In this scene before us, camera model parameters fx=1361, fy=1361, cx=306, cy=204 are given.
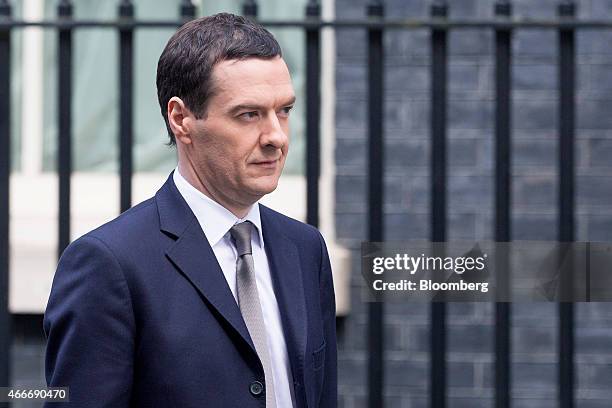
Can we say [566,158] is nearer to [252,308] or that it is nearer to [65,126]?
[65,126]

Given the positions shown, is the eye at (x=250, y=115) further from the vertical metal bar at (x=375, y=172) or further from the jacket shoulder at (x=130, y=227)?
the vertical metal bar at (x=375, y=172)

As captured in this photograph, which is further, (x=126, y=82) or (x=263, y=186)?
(x=126, y=82)

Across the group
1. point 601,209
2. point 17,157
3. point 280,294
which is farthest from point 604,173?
point 280,294

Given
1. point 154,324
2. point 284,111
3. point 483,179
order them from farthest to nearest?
point 483,179
point 284,111
point 154,324

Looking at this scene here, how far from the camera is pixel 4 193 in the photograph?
3.98 m

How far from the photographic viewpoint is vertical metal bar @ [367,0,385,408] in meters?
3.92

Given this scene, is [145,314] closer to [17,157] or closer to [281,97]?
[281,97]

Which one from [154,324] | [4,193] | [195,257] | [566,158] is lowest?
[154,324]

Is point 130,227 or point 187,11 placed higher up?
point 187,11

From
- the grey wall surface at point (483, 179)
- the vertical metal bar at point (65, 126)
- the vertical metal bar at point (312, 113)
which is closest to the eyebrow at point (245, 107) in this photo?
the vertical metal bar at point (312, 113)

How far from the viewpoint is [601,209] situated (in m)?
5.38

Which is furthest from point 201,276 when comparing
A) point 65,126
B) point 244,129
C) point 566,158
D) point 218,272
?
point 566,158

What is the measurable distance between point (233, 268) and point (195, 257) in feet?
0.28

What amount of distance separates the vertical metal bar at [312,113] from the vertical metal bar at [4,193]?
0.88m
